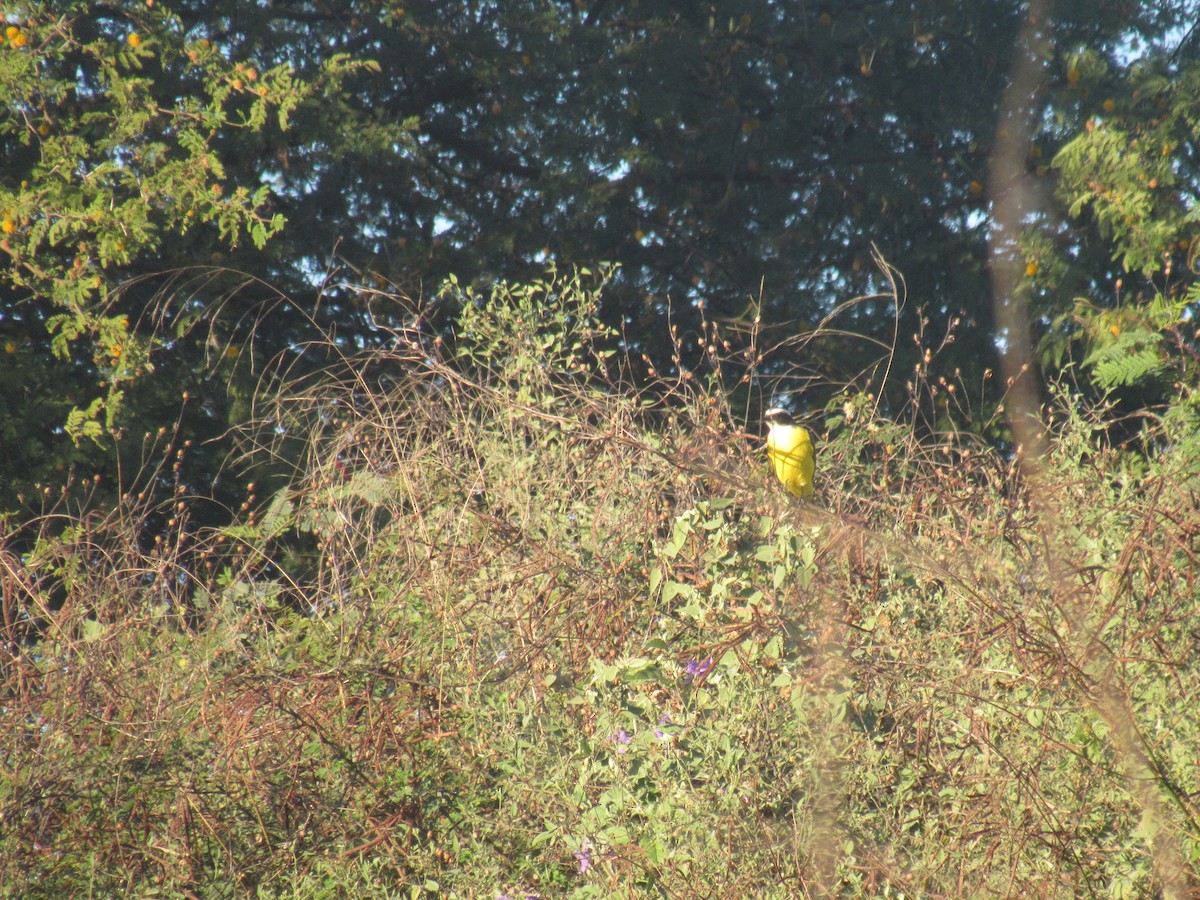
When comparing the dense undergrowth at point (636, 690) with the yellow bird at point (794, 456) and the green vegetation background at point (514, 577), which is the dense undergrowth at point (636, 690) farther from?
the yellow bird at point (794, 456)

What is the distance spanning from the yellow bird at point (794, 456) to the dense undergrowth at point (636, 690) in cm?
30

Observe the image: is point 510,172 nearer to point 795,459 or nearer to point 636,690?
point 795,459

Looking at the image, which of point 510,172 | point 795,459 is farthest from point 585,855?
point 510,172

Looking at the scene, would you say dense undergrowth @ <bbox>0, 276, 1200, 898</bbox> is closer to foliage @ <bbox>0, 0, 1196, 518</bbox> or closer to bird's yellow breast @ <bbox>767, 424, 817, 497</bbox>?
bird's yellow breast @ <bbox>767, 424, 817, 497</bbox>

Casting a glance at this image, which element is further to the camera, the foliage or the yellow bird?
the foliage

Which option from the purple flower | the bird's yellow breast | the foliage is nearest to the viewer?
the purple flower

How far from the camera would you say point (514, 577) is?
3.20m

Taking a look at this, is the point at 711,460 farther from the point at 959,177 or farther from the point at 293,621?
the point at 959,177

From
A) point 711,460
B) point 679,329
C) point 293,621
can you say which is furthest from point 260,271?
point 711,460

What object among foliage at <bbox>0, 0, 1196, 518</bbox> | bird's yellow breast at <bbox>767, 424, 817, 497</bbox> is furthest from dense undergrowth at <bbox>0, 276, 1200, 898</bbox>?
foliage at <bbox>0, 0, 1196, 518</bbox>

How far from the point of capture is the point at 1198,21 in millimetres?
7984

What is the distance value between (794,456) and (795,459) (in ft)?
0.26

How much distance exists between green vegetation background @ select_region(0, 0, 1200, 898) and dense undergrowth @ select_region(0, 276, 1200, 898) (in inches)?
0.6

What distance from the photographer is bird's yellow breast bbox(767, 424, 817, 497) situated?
4.18 m
